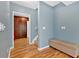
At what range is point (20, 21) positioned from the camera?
658 cm

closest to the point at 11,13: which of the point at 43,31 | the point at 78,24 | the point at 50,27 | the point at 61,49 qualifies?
the point at 43,31

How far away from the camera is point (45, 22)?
12.2ft

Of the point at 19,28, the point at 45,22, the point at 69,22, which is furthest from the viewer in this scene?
the point at 19,28

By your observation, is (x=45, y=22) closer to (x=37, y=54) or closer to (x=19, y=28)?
(x=37, y=54)

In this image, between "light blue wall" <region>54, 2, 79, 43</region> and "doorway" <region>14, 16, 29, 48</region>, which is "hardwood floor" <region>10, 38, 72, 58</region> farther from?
"doorway" <region>14, 16, 29, 48</region>

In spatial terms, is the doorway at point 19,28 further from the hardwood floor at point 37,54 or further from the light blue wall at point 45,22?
the hardwood floor at point 37,54

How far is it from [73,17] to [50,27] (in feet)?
4.14

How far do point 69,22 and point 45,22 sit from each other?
110cm

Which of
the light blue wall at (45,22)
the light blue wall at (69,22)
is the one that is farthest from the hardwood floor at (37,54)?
the light blue wall at (69,22)

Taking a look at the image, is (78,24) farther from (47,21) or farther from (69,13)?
(47,21)

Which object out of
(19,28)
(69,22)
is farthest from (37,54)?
(19,28)

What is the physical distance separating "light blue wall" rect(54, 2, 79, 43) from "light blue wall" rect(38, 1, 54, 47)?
0.37 m

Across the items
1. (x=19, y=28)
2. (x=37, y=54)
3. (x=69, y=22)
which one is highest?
(x=69, y=22)

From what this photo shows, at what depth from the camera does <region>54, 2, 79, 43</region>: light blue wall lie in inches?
124
